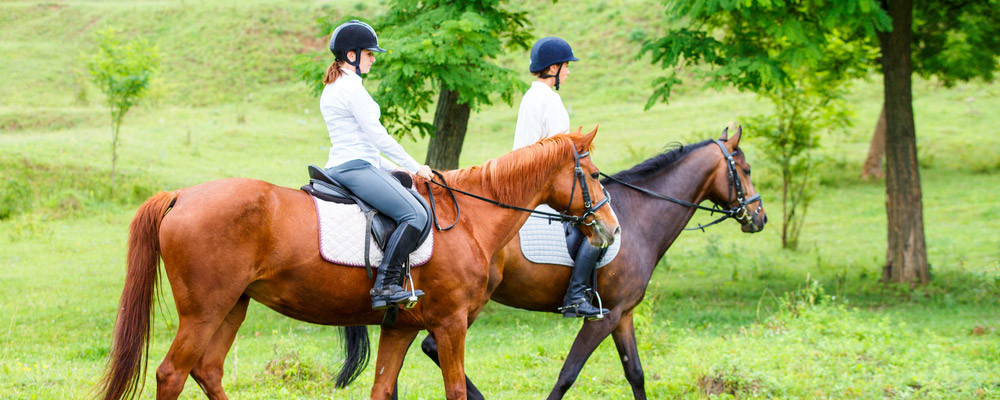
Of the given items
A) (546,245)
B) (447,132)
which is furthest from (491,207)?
(447,132)

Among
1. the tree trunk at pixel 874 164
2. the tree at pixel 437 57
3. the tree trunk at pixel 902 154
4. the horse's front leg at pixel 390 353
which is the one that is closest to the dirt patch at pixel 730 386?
the horse's front leg at pixel 390 353

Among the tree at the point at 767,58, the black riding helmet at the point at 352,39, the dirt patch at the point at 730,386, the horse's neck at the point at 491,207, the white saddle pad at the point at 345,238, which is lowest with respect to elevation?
the dirt patch at the point at 730,386

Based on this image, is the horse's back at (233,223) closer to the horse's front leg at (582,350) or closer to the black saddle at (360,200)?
the black saddle at (360,200)

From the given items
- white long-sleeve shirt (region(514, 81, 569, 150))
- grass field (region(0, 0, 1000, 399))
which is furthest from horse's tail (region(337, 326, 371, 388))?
white long-sleeve shirt (region(514, 81, 569, 150))

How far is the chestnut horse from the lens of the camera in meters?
4.56

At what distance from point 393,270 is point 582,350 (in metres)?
1.92

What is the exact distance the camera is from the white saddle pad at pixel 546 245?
6207 mm

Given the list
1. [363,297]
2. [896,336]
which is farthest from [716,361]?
[363,297]

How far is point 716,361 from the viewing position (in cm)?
704

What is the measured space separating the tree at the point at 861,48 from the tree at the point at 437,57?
238 cm

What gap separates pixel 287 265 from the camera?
15.6ft

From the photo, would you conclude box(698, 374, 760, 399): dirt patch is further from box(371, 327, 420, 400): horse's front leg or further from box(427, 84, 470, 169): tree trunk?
box(427, 84, 470, 169): tree trunk

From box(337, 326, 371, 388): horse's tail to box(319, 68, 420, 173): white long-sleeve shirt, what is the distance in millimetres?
1640

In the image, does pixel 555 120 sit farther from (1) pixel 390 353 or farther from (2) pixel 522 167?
(1) pixel 390 353
